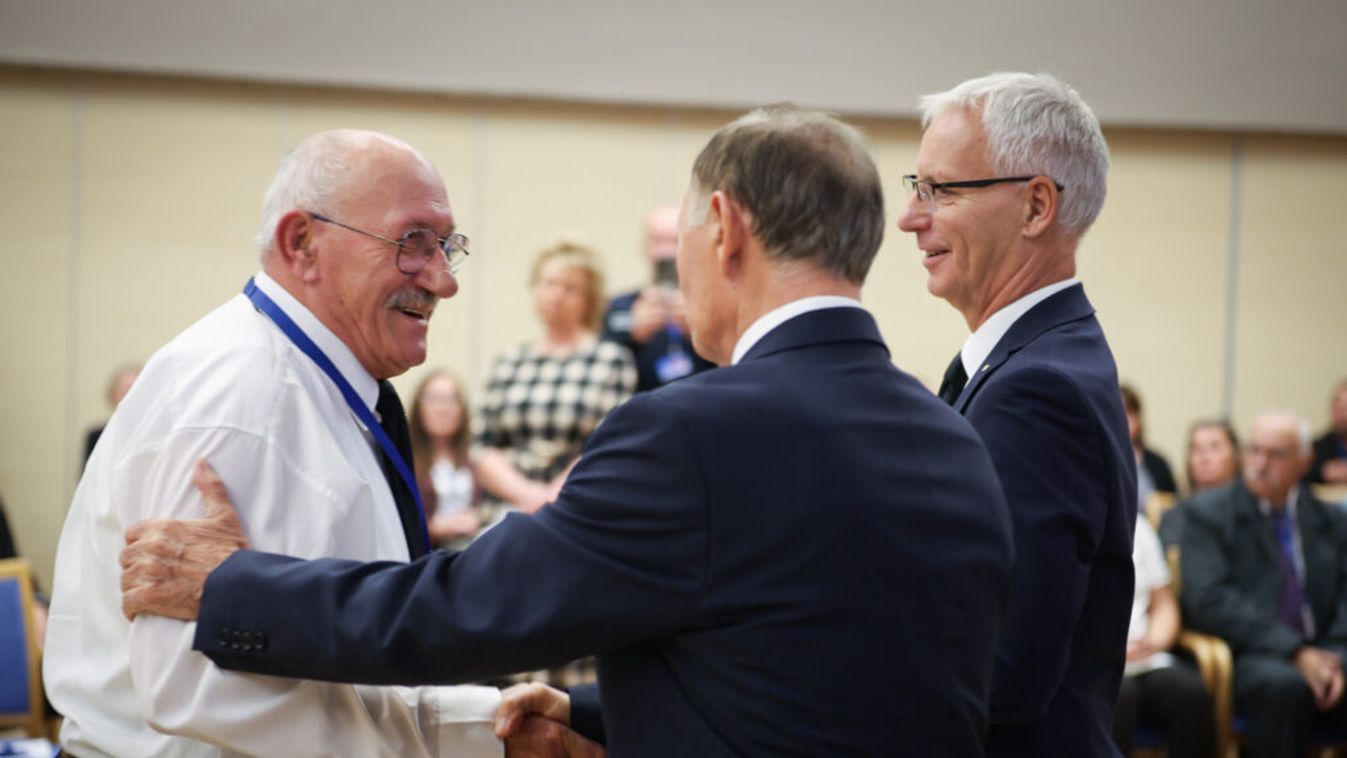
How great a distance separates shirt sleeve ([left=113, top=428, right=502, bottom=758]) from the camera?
1.79 metres

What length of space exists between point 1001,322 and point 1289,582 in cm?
449

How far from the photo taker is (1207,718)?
558cm

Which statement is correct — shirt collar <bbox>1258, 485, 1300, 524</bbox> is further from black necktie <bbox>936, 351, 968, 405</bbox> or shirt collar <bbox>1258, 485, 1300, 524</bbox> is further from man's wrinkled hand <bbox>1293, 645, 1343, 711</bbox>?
black necktie <bbox>936, 351, 968, 405</bbox>

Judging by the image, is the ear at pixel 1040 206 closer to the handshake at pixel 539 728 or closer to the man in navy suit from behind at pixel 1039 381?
the man in navy suit from behind at pixel 1039 381

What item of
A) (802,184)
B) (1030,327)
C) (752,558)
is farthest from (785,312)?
(1030,327)

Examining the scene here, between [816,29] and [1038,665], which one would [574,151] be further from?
[1038,665]

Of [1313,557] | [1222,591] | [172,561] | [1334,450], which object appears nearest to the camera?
[172,561]

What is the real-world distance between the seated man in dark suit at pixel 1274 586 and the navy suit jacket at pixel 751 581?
457cm

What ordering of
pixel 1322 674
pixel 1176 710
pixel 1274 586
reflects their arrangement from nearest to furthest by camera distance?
pixel 1176 710 < pixel 1322 674 < pixel 1274 586

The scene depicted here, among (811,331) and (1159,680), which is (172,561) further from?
(1159,680)

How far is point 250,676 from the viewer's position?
1791 mm

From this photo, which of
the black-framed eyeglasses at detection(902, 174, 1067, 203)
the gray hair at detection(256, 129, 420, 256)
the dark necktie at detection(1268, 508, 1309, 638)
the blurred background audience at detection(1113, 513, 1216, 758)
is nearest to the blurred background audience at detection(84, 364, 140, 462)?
the blurred background audience at detection(1113, 513, 1216, 758)

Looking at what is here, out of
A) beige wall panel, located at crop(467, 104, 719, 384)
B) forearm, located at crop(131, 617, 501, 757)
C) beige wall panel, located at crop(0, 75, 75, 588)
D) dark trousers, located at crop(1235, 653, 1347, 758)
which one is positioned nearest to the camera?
forearm, located at crop(131, 617, 501, 757)

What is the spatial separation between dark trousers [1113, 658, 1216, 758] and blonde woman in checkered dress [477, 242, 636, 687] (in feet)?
7.03
